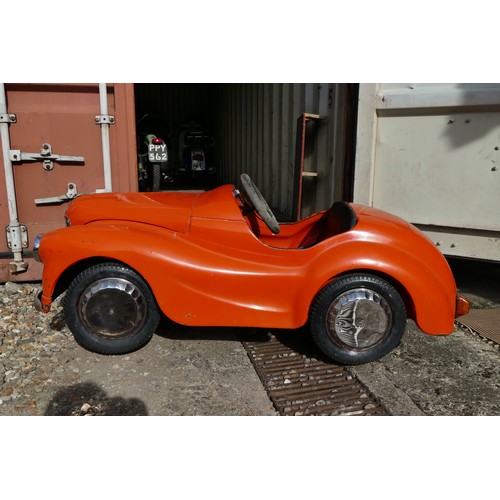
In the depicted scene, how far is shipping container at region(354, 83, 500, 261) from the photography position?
12.5 ft

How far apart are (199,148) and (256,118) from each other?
113 inches

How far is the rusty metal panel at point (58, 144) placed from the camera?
3924 mm

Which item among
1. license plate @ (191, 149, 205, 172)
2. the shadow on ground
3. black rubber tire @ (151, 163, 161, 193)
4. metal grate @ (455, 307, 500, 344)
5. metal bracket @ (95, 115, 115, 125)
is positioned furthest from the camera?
license plate @ (191, 149, 205, 172)

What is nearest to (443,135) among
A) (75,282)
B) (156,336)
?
(156,336)

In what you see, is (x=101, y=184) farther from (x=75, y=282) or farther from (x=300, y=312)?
(x=300, y=312)

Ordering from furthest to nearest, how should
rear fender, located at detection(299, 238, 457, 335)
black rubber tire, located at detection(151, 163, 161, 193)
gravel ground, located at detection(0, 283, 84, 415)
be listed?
black rubber tire, located at detection(151, 163, 161, 193)
rear fender, located at detection(299, 238, 457, 335)
gravel ground, located at detection(0, 283, 84, 415)

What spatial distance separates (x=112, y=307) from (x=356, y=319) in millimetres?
1497

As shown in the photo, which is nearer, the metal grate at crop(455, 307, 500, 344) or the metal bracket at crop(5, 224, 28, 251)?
the metal grate at crop(455, 307, 500, 344)

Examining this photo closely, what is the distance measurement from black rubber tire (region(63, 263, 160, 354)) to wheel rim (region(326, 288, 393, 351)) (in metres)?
1.12

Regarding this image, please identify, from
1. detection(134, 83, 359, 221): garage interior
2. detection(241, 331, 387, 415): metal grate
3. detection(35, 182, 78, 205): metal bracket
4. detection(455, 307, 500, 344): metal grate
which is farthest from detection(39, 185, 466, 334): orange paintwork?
detection(134, 83, 359, 221): garage interior

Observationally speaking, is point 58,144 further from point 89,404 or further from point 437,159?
point 437,159

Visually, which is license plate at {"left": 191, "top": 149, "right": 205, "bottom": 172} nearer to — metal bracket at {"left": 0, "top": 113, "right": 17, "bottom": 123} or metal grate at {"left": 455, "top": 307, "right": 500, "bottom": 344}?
metal bracket at {"left": 0, "top": 113, "right": 17, "bottom": 123}

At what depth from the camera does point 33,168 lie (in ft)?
13.2

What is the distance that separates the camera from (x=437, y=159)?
4.01 metres
